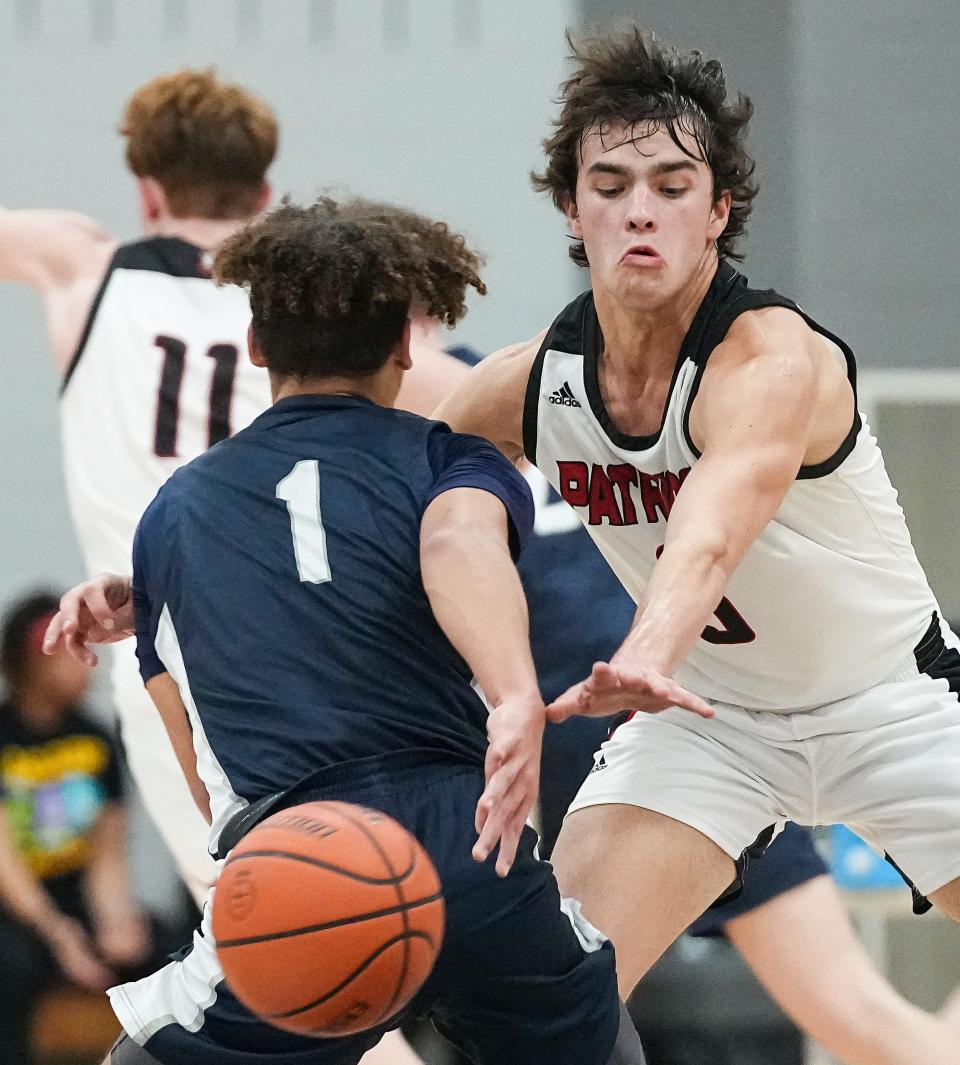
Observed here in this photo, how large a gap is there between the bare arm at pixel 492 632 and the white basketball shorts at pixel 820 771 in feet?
3.10

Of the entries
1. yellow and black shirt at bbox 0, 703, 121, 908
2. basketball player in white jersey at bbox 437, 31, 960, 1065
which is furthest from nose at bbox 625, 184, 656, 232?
yellow and black shirt at bbox 0, 703, 121, 908

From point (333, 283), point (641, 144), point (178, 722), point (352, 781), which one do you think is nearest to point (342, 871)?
point (352, 781)

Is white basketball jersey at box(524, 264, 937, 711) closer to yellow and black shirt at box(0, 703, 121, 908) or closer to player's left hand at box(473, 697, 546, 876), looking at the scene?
player's left hand at box(473, 697, 546, 876)

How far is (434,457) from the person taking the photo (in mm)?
2705

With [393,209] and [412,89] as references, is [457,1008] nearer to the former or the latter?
[393,209]

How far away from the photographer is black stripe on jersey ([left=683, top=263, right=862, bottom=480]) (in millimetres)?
3131

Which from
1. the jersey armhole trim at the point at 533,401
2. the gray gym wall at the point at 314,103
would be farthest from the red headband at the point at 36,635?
the jersey armhole trim at the point at 533,401

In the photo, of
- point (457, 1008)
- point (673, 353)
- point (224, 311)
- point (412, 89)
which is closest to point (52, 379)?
point (412, 89)

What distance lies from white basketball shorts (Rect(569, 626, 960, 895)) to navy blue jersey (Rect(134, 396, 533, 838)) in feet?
2.88

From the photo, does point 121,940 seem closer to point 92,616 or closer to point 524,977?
point 92,616

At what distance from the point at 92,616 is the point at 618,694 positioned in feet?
3.15

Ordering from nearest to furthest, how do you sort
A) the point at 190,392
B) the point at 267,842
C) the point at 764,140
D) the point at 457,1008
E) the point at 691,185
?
the point at 267,842 < the point at 457,1008 < the point at 691,185 < the point at 190,392 < the point at 764,140

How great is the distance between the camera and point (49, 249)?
483cm

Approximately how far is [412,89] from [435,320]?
4.31 meters
